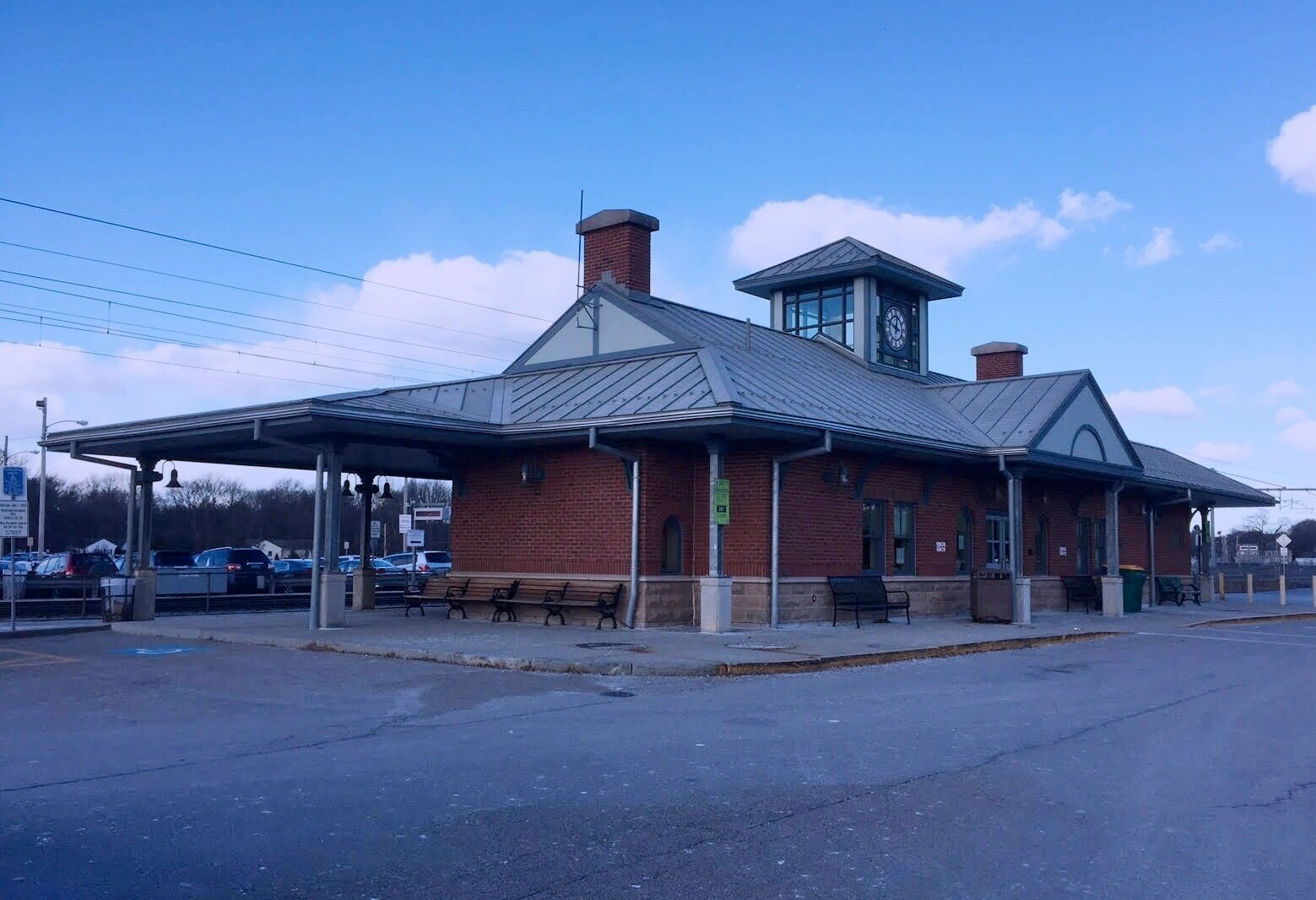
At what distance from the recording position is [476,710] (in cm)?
1165

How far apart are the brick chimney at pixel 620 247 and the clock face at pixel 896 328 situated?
7673mm

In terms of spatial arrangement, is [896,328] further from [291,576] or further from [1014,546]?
[291,576]

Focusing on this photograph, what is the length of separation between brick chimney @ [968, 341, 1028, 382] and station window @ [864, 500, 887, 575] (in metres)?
11.0

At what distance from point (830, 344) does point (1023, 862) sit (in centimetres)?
2456

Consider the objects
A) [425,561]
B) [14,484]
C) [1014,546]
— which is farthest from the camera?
[425,561]

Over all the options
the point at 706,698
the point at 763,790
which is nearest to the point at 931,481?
the point at 706,698

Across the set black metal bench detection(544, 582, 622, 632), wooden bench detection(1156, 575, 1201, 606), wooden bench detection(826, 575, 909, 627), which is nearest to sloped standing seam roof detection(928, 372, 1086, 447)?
wooden bench detection(826, 575, 909, 627)

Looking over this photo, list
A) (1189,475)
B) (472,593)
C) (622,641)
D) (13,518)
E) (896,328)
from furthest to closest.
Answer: (1189,475) < (896,328) < (472,593) < (13,518) < (622,641)

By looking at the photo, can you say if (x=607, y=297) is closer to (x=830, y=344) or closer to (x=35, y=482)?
(x=830, y=344)

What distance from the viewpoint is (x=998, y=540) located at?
2827 cm

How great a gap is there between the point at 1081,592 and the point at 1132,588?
125 cm

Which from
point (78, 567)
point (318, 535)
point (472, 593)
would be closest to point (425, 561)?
point (78, 567)

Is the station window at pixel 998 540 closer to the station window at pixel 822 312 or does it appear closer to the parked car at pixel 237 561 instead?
the station window at pixel 822 312

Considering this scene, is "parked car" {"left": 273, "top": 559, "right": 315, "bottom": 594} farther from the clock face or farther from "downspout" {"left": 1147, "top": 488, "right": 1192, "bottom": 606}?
"downspout" {"left": 1147, "top": 488, "right": 1192, "bottom": 606}
